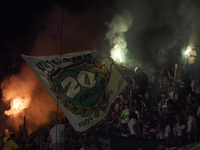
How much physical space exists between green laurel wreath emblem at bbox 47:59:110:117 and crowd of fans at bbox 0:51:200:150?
71cm

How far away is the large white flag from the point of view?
6090 mm

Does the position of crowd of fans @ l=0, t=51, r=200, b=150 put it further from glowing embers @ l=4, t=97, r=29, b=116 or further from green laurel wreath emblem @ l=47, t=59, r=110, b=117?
glowing embers @ l=4, t=97, r=29, b=116

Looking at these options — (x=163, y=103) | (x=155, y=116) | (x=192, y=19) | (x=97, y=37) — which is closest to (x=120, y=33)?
(x=97, y=37)

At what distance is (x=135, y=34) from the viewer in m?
14.3

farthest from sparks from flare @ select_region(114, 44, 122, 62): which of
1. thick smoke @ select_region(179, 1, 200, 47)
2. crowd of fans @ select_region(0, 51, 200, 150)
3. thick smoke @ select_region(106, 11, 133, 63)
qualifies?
crowd of fans @ select_region(0, 51, 200, 150)

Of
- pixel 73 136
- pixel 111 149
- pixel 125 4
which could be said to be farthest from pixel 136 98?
pixel 125 4

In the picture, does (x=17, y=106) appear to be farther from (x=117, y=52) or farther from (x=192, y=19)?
(x=192, y=19)

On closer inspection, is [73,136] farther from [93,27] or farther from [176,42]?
[93,27]

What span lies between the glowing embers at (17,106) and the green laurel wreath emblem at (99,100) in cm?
752

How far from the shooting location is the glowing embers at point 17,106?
1306 centimetres

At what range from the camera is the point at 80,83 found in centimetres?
625

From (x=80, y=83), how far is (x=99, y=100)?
1.66 feet

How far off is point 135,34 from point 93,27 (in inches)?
97.0

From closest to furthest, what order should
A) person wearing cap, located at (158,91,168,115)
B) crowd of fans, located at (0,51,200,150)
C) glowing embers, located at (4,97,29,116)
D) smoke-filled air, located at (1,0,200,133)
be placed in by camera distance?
1. crowd of fans, located at (0,51,200,150)
2. person wearing cap, located at (158,91,168,115)
3. smoke-filled air, located at (1,0,200,133)
4. glowing embers, located at (4,97,29,116)
